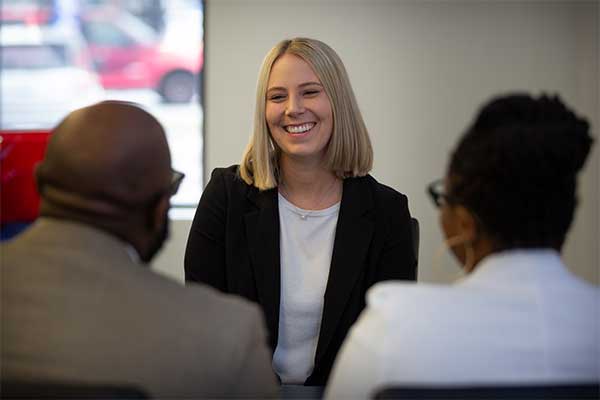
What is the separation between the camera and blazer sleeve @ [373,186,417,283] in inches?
79.1

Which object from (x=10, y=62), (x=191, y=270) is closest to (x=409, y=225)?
(x=191, y=270)

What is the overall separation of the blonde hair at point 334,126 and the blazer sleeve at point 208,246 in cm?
14

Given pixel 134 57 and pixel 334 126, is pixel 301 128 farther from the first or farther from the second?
pixel 134 57

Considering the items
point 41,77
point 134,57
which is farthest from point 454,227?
point 41,77

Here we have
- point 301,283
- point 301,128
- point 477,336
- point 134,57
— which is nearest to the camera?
point 477,336

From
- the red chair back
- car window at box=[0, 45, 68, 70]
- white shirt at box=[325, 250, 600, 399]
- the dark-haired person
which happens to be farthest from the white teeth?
car window at box=[0, 45, 68, 70]

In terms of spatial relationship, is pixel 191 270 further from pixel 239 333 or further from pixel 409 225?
pixel 239 333

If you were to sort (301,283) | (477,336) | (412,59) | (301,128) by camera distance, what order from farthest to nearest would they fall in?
(412,59), (301,128), (301,283), (477,336)

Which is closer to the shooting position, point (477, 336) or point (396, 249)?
point (477, 336)

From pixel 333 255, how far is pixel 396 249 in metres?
0.19

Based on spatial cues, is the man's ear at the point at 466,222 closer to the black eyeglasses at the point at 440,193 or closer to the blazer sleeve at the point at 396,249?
the black eyeglasses at the point at 440,193

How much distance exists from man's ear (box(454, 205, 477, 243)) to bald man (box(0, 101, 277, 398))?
1.33 ft

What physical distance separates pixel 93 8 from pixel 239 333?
13.2 ft

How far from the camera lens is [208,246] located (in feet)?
6.66
